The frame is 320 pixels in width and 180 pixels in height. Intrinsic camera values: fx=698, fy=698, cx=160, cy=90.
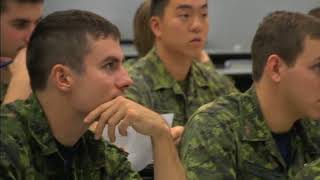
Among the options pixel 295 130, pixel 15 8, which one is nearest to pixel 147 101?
pixel 15 8

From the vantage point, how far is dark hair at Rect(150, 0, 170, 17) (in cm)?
323

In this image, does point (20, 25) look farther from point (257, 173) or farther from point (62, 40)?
point (257, 173)

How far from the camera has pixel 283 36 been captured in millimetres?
2039

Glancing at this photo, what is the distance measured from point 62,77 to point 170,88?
1.27 meters

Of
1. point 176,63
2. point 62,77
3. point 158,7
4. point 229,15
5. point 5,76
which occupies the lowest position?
point 229,15

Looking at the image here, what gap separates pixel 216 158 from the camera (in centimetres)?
188

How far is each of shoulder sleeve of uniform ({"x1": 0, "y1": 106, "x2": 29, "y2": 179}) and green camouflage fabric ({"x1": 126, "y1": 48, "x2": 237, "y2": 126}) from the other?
3.89 feet

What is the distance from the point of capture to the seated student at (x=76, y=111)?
68.1 inches

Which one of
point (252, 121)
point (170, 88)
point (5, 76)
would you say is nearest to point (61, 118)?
point (252, 121)

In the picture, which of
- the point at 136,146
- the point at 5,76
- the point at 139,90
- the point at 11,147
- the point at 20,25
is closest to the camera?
the point at 11,147

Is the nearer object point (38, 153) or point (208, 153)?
point (38, 153)

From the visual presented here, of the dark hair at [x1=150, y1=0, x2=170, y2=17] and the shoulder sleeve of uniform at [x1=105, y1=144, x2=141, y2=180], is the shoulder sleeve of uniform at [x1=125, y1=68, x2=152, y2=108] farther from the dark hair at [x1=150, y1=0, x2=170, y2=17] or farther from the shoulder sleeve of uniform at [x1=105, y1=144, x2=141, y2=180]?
the shoulder sleeve of uniform at [x1=105, y1=144, x2=141, y2=180]

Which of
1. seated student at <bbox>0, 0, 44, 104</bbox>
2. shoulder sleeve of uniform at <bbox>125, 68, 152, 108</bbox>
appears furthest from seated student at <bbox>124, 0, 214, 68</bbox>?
seated student at <bbox>0, 0, 44, 104</bbox>

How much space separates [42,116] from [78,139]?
12 centimetres
